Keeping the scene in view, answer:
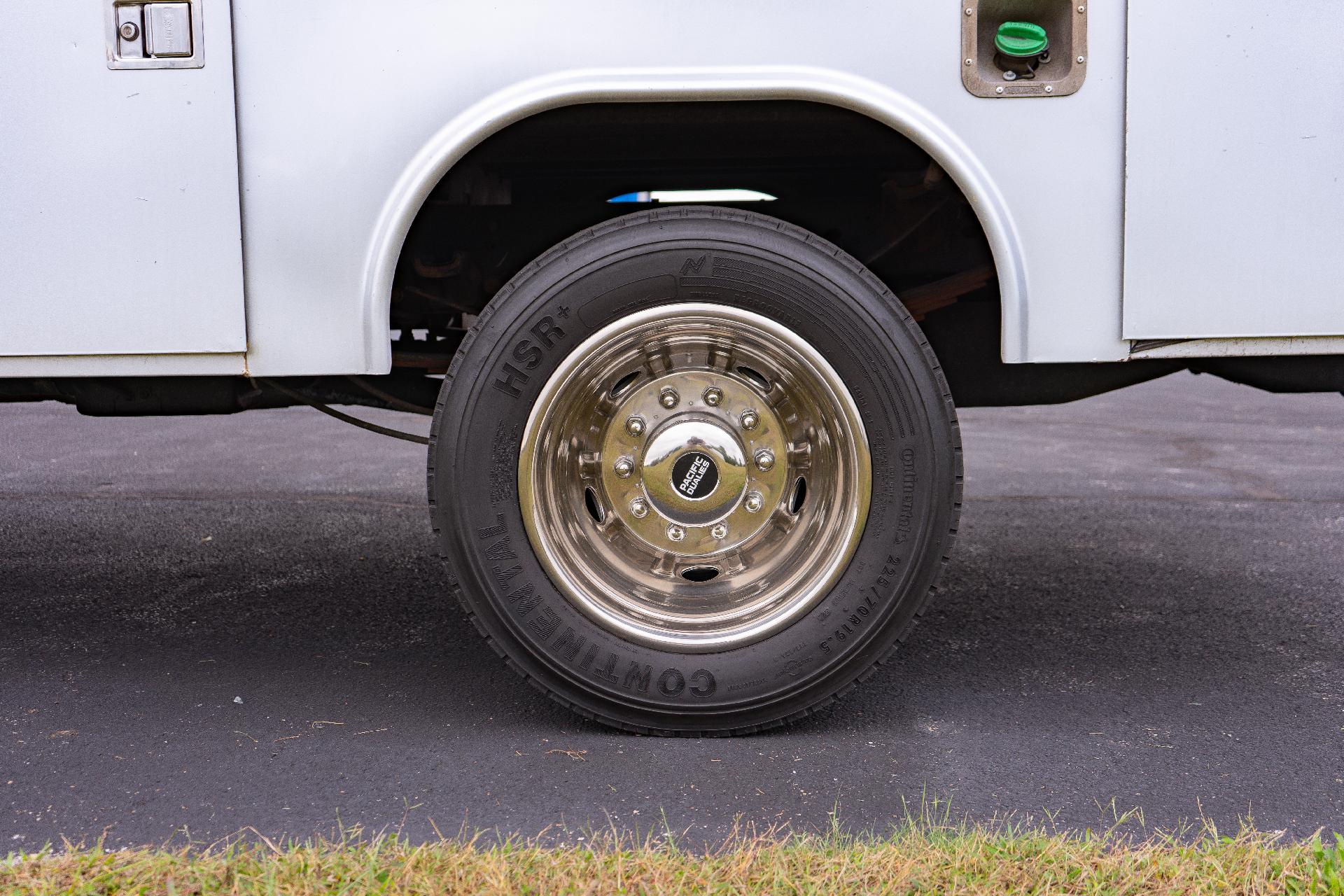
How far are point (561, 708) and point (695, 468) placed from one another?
62cm

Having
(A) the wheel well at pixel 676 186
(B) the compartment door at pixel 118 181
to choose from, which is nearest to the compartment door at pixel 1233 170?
(A) the wheel well at pixel 676 186

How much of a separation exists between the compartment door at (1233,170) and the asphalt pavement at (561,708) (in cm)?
89

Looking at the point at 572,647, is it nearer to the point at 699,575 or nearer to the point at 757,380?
the point at 699,575

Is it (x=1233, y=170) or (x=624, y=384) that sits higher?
(x=1233, y=170)

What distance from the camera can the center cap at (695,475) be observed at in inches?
92.7

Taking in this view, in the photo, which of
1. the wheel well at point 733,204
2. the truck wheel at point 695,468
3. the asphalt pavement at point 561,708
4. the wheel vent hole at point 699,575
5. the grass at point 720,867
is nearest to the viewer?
the grass at point 720,867

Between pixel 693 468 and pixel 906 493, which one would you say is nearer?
pixel 906 493

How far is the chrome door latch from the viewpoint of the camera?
209 centimetres

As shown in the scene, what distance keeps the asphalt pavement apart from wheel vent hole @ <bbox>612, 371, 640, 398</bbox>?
0.72 meters

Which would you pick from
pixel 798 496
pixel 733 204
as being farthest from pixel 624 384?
pixel 733 204

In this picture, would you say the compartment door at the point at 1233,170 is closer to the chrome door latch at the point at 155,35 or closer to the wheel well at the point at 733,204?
the wheel well at the point at 733,204

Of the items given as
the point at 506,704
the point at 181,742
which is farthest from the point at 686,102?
the point at 181,742

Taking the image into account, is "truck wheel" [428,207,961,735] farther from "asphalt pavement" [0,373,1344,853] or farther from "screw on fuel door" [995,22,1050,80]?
"screw on fuel door" [995,22,1050,80]

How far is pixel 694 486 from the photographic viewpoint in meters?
2.36
